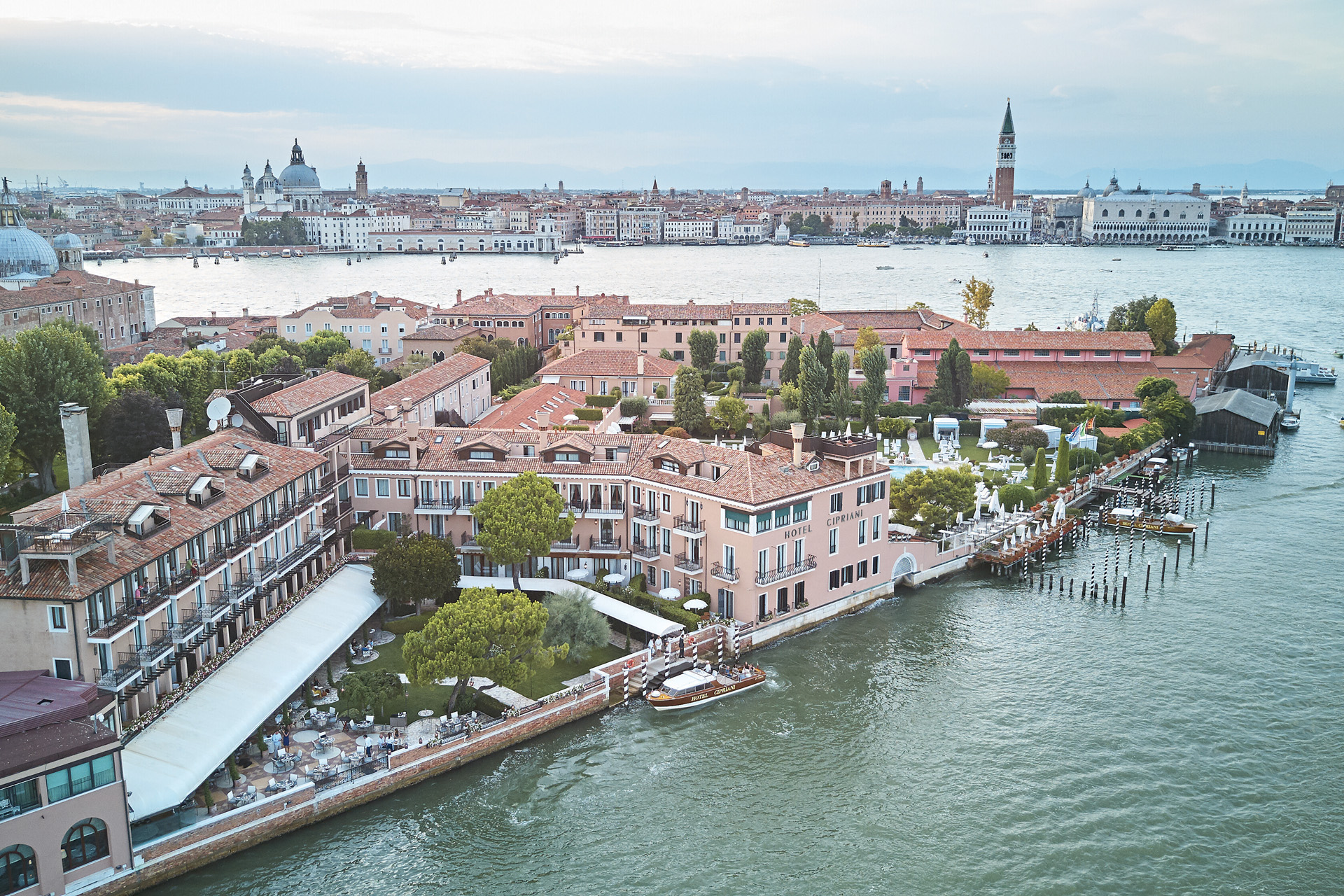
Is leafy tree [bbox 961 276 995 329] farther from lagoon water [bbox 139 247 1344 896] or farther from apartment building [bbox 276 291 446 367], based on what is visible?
lagoon water [bbox 139 247 1344 896]

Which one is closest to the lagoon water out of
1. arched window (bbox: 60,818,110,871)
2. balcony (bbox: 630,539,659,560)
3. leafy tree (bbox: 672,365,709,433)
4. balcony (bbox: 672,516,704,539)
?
arched window (bbox: 60,818,110,871)

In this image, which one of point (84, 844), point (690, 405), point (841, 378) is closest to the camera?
point (84, 844)

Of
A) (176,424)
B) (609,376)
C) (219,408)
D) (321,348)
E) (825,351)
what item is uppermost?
(219,408)

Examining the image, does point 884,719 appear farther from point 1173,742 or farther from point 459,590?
point 459,590

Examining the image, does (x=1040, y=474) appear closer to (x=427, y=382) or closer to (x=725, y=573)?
(x=725, y=573)

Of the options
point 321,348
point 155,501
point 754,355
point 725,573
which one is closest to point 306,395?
point 155,501

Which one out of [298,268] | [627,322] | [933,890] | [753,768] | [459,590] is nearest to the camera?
[933,890]

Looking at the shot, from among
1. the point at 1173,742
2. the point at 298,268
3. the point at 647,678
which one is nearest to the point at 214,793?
the point at 647,678
